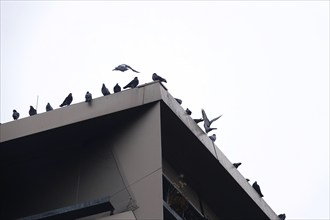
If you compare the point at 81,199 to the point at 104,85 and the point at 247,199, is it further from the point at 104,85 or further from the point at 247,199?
the point at 247,199

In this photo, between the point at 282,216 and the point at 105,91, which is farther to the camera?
the point at 282,216

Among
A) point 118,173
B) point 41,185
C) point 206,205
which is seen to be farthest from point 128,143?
point 206,205

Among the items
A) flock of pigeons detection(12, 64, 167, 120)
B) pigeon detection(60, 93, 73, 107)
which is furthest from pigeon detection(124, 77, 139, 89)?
pigeon detection(60, 93, 73, 107)

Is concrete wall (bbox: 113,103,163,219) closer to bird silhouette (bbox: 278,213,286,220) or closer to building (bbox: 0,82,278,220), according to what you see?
building (bbox: 0,82,278,220)

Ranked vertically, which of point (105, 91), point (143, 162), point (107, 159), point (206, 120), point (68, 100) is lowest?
point (143, 162)

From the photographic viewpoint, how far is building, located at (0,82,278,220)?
94.8 feet

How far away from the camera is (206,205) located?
113 feet

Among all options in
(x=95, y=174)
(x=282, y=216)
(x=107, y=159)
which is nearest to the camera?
(x=95, y=174)

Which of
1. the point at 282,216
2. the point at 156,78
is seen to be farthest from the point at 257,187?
the point at 156,78

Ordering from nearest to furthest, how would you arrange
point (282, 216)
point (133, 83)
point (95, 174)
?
point (95, 174), point (133, 83), point (282, 216)

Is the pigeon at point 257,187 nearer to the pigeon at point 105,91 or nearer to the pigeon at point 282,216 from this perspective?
the pigeon at point 282,216

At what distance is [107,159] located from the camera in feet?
99.4

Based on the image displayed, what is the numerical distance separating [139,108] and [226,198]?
5996 millimetres

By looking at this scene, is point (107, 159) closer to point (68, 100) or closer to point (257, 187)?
point (68, 100)
